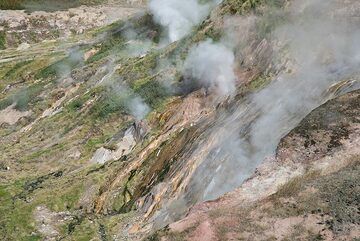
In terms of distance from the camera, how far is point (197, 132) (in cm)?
3169

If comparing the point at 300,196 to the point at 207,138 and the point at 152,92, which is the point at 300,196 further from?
the point at 152,92

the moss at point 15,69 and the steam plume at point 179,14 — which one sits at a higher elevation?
the moss at point 15,69

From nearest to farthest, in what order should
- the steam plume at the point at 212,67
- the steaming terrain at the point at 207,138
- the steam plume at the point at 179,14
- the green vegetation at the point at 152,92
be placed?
the steaming terrain at the point at 207,138
the steam plume at the point at 212,67
the green vegetation at the point at 152,92
the steam plume at the point at 179,14

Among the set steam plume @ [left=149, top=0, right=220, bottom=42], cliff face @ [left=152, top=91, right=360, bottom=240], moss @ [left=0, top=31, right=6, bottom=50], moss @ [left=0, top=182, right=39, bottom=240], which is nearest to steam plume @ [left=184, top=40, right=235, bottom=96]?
cliff face @ [left=152, top=91, right=360, bottom=240]

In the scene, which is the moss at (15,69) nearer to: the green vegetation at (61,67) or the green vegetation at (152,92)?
the green vegetation at (61,67)

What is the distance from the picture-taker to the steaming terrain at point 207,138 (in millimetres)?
20812

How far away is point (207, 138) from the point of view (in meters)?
29.5

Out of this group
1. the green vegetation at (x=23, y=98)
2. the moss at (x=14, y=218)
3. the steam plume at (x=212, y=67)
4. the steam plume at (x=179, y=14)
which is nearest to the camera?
the moss at (x=14, y=218)

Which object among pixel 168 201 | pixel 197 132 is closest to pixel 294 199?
pixel 168 201

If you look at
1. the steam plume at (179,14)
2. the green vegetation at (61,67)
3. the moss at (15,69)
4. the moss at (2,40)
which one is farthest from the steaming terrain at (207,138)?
the moss at (2,40)

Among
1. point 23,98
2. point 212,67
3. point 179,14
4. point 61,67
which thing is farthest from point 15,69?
point 212,67

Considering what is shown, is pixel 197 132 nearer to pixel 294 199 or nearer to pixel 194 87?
pixel 194 87

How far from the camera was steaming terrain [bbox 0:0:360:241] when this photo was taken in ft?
68.3

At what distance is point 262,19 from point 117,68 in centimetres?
1841
